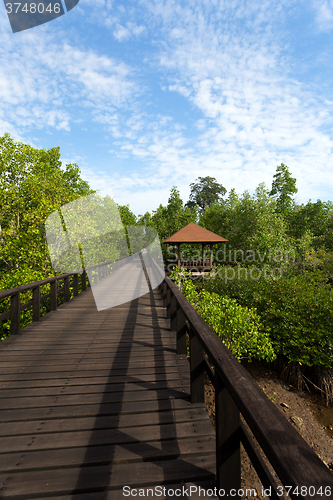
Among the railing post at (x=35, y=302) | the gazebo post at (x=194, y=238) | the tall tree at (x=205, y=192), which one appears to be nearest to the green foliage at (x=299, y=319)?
the railing post at (x=35, y=302)

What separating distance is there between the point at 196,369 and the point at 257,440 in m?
1.83

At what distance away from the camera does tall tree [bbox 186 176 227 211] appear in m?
72.9

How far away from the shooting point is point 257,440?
2.84ft

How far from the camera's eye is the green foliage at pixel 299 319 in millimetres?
8562

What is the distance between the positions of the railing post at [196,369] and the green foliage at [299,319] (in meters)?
7.23

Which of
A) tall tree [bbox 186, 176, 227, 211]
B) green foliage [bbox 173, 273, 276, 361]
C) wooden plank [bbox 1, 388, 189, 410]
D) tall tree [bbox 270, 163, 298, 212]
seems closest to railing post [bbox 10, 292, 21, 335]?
wooden plank [bbox 1, 388, 189, 410]

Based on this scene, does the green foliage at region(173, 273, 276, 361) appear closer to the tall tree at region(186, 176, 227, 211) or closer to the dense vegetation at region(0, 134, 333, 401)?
the dense vegetation at region(0, 134, 333, 401)

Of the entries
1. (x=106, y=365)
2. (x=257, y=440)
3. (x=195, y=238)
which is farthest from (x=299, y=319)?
(x=195, y=238)

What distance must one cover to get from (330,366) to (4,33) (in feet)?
61.3

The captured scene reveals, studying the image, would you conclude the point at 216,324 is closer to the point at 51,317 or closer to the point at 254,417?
the point at 51,317

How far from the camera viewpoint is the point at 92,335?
5.04 m

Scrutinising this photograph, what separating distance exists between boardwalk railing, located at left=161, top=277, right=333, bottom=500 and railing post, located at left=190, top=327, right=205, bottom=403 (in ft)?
1.32

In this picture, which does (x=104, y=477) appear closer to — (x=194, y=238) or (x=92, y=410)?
(x=92, y=410)

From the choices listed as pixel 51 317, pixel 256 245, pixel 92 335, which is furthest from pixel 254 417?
pixel 256 245
